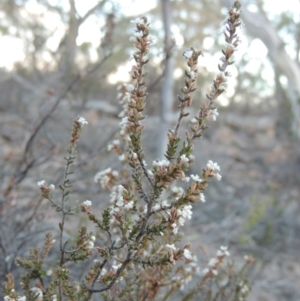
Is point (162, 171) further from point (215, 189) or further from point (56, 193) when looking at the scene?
point (215, 189)

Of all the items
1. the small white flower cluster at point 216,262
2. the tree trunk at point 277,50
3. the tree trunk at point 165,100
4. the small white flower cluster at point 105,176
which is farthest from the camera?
the tree trunk at point 277,50

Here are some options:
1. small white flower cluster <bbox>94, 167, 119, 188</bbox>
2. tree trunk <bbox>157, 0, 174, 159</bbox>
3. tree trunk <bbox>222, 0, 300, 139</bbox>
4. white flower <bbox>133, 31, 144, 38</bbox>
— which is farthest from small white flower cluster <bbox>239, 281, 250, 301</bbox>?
tree trunk <bbox>222, 0, 300, 139</bbox>

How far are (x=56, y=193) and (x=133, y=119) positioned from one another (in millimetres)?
2937

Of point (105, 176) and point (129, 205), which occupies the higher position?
point (105, 176)

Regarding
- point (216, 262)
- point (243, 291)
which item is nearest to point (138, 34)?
point (216, 262)

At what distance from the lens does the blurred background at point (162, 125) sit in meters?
4.49

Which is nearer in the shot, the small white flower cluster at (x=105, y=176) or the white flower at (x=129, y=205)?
the white flower at (x=129, y=205)

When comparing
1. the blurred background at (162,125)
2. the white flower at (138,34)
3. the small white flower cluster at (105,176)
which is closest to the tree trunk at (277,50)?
the blurred background at (162,125)

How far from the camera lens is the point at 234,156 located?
12227 millimetres

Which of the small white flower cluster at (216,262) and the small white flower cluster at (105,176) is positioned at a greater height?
the small white flower cluster at (105,176)

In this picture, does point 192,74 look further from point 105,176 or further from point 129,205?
point 105,176

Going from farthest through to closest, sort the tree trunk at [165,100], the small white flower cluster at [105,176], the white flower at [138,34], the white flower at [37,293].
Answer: the tree trunk at [165,100]
the small white flower cluster at [105,176]
the white flower at [37,293]
the white flower at [138,34]

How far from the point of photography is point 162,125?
5934 millimetres

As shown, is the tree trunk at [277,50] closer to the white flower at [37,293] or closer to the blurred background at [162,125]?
the blurred background at [162,125]
